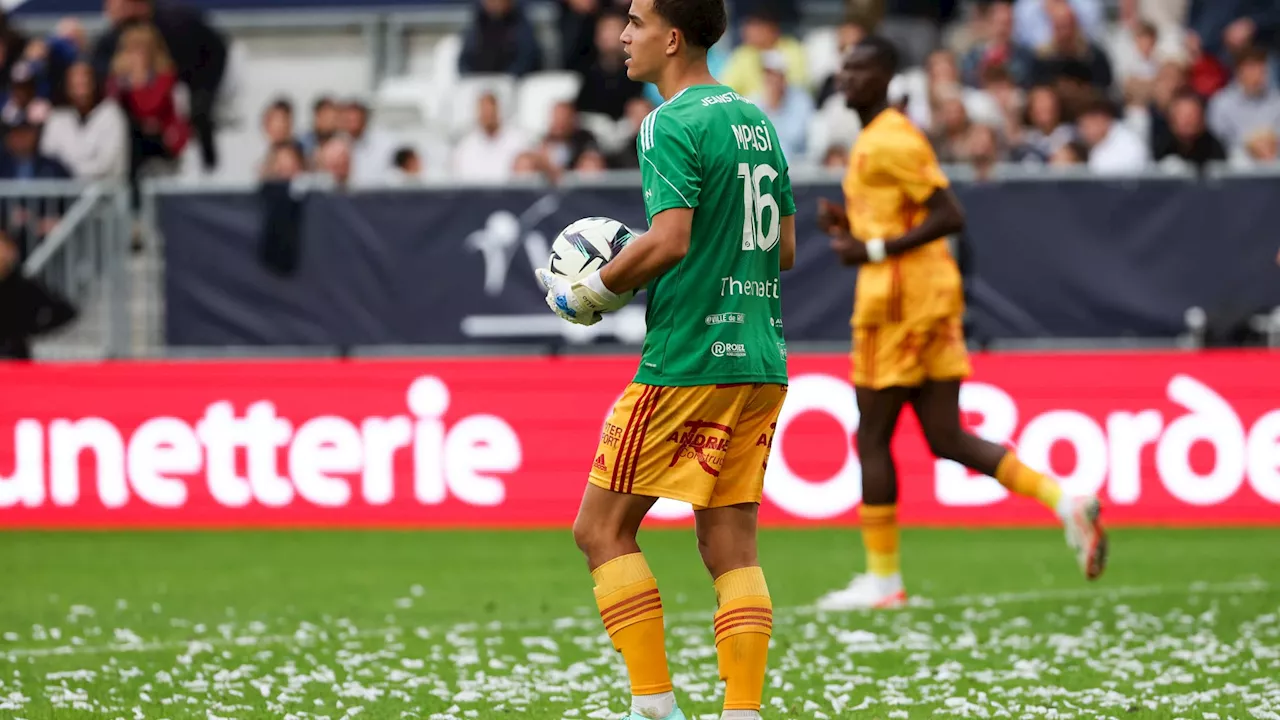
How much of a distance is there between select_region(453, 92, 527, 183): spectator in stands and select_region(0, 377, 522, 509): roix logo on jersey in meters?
3.78

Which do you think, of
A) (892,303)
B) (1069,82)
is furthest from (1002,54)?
(892,303)

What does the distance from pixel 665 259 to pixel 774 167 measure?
548mm

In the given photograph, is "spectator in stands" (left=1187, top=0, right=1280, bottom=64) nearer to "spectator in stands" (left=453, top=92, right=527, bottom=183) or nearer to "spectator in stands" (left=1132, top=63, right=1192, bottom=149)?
"spectator in stands" (left=1132, top=63, right=1192, bottom=149)

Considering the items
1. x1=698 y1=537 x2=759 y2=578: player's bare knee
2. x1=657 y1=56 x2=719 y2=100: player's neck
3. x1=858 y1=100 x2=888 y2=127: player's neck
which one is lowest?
x1=698 y1=537 x2=759 y2=578: player's bare knee

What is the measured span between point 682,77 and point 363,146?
12.1m

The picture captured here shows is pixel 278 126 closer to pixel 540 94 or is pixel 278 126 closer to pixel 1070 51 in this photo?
pixel 540 94

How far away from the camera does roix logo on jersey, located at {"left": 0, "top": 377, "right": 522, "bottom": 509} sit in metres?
13.1

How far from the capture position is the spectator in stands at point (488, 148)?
54.2 ft

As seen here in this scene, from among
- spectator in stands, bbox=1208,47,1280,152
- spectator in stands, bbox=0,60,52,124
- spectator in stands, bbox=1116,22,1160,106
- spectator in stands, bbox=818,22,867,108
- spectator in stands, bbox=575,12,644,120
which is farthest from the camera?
spectator in stands, bbox=1116,22,1160,106

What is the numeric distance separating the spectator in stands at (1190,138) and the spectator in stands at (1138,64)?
168 centimetres

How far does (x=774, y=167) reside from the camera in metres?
5.56

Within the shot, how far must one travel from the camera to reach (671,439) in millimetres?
5457

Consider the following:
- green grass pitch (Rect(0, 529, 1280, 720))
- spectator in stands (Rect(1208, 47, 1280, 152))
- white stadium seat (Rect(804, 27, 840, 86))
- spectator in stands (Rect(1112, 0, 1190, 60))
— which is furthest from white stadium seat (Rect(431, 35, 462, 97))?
green grass pitch (Rect(0, 529, 1280, 720))

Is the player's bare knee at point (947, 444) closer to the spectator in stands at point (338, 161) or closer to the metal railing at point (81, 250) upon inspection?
the spectator in stands at point (338, 161)
